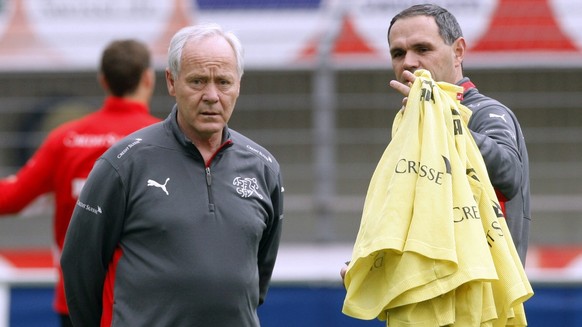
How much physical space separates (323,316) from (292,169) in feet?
8.15

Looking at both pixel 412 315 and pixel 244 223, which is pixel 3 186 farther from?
pixel 412 315

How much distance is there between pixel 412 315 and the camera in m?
3.17

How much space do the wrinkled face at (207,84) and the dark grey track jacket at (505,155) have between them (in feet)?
2.46

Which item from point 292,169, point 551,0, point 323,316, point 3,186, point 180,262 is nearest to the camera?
point 180,262

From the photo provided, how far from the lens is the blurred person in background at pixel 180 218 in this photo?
11.1ft

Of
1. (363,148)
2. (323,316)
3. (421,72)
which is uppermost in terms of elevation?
(421,72)

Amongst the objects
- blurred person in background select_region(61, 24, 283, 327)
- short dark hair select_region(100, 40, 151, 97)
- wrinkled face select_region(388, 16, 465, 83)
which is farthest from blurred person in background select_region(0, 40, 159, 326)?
wrinkled face select_region(388, 16, 465, 83)

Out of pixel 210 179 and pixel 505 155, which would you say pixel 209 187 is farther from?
pixel 505 155

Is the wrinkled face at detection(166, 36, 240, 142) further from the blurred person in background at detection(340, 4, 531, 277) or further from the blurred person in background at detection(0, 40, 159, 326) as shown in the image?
the blurred person in background at detection(0, 40, 159, 326)

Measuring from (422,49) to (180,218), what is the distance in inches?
35.7

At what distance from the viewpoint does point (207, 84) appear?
3.46 metres

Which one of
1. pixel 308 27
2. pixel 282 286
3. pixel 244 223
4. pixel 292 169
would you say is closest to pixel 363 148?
pixel 292 169

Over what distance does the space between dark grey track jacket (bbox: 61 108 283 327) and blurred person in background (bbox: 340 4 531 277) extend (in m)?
0.37

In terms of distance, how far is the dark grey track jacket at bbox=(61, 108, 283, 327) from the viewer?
3.39 metres
